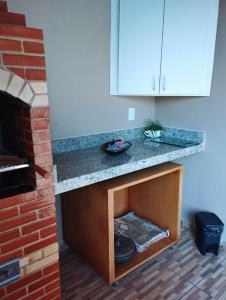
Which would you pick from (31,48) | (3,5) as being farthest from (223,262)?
(3,5)

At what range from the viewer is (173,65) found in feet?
6.02

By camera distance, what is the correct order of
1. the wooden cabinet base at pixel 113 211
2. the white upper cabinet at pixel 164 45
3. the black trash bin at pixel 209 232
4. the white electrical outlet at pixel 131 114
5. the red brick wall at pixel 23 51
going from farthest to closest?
1. the white electrical outlet at pixel 131 114
2. the black trash bin at pixel 209 232
3. the white upper cabinet at pixel 164 45
4. the wooden cabinet base at pixel 113 211
5. the red brick wall at pixel 23 51

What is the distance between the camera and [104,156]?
181 centimetres

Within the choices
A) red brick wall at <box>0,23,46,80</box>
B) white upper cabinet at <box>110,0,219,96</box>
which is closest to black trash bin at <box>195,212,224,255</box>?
white upper cabinet at <box>110,0,219,96</box>

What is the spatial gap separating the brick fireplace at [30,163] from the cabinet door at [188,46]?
1.09 meters

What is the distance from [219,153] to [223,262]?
2.89 feet

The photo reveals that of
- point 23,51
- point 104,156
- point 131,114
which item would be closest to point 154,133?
point 131,114

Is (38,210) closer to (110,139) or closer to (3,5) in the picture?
(3,5)

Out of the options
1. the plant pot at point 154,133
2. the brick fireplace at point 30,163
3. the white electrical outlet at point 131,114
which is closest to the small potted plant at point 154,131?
the plant pot at point 154,133

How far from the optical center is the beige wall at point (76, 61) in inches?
64.8

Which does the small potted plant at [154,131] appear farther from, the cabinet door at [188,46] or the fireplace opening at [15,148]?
the fireplace opening at [15,148]

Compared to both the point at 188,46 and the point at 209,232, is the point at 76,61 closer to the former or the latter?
the point at 188,46

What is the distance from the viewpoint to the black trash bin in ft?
6.40

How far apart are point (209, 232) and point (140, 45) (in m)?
1.59
